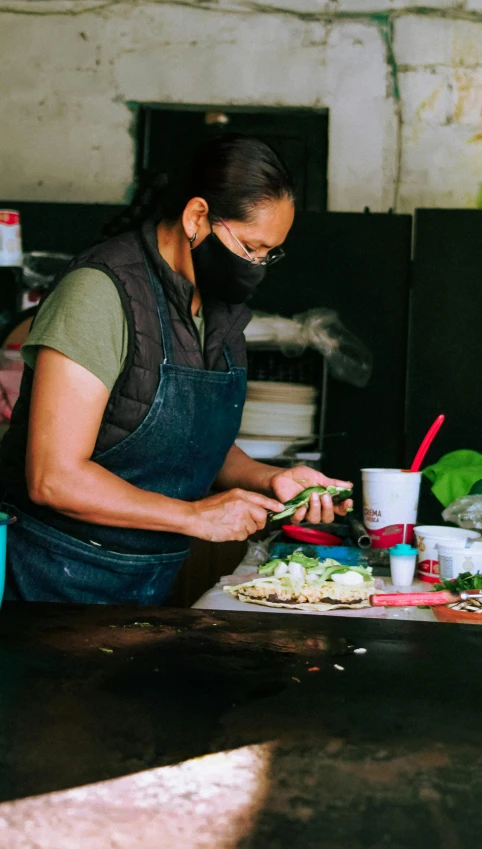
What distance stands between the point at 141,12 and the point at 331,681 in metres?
3.89

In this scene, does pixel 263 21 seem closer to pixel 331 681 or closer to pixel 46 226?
pixel 46 226

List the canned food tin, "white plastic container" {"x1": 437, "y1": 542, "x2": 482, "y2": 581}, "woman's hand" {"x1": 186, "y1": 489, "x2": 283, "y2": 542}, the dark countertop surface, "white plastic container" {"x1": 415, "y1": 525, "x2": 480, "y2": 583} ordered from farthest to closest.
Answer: the canned food tin → "white plastic container" {"x1": 415, "y1": 525, "x2": 480, "y2": 583} → "white plastic container" {"x1": 437, "y1": 542, "x2": 482, "y2": 581} → "woman's hand" {"x1": 186, "y1": 489, "x2": 283, "y2": 542} → the dark countertop surface

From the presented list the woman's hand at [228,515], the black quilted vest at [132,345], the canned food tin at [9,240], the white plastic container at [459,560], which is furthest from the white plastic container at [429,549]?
the canned food tin at [9,240]

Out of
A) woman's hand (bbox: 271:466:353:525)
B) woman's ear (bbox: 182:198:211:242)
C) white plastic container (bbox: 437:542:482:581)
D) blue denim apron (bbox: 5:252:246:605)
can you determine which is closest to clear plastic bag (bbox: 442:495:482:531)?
white plastic container (bbox: 437:542:482:581)

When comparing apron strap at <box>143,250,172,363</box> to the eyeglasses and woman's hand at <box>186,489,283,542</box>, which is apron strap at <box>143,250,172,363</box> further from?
woman's hand at <box>186,489,283,542</box>

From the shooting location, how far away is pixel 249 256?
1.95 meters

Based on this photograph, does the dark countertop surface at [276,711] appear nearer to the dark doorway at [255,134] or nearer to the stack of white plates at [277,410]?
the stack of white plates at [277,410]

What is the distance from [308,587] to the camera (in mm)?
1830

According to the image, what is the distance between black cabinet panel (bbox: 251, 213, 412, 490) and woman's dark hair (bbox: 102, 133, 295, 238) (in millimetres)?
1746

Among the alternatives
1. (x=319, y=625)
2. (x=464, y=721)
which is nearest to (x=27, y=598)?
(x=319, y=625)

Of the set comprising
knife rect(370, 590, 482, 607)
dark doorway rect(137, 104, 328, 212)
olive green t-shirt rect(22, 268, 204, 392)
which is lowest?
knife rect(370, 590, 482, 607)

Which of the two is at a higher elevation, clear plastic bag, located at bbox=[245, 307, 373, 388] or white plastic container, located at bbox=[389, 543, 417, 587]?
clear plastic bag, located at bbox=[245, 307, 373, 388]

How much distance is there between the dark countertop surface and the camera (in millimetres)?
727

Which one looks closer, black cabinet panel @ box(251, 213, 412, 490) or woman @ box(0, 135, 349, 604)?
woman @ box(0, 135, 349, 604)
